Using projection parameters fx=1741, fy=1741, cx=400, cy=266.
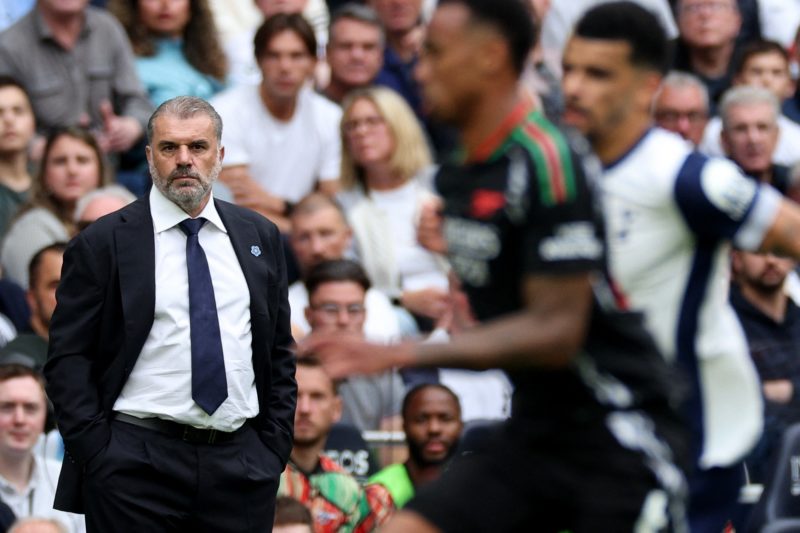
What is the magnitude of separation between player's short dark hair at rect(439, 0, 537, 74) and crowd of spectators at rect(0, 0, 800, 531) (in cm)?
339

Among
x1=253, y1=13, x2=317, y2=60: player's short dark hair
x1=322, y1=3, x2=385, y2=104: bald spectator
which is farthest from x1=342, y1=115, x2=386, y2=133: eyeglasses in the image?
x1=322, y1=3, x2=385, y2=104: bald spectator

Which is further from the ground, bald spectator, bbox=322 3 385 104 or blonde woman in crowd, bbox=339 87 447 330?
bald spectator, bbox=322 3 385 104

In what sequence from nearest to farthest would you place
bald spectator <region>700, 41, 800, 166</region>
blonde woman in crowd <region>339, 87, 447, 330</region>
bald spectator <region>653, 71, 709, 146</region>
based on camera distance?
1. blonde woman in crowd <region>339, 87, 447, 330</region>
2. bald spectator <region>653, 71, 709, 146</region>
3. bald spectator <region>700, 41, 800, 166</region>

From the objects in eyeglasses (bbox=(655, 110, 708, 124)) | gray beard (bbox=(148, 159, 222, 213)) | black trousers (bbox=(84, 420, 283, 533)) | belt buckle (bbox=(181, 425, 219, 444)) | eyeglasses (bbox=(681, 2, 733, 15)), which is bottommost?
black trousers (bbox=(84, 420, 283, 533))

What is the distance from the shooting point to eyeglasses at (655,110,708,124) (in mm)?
11133

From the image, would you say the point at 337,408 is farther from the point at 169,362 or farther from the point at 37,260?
the point at 169,362

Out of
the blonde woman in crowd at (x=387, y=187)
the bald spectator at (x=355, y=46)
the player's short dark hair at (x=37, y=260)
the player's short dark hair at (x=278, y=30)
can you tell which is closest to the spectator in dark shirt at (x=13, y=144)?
the player's short dark hair at (x=37, y=260)

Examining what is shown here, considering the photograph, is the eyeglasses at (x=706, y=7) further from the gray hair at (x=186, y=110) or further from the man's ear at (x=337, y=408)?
the gray hair at (x=186, y=110)

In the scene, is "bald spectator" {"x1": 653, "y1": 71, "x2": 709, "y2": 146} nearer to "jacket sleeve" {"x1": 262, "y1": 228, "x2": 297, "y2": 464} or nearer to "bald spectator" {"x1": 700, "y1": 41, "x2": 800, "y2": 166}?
"bald spectator" {"x1": 700, "y1": 41, "x2": 800, "y2": 166}

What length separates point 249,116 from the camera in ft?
34.7

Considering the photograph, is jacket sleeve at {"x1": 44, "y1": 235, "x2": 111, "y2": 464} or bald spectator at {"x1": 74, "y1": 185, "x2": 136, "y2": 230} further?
bald spectator at {"x1": 74, "y1": 185, "x2": 136, "y2": 230}

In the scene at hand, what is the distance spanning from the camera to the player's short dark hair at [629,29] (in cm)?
537

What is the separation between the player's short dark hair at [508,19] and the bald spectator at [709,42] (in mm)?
7583

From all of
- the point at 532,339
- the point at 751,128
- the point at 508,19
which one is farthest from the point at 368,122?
the point at 532,339
